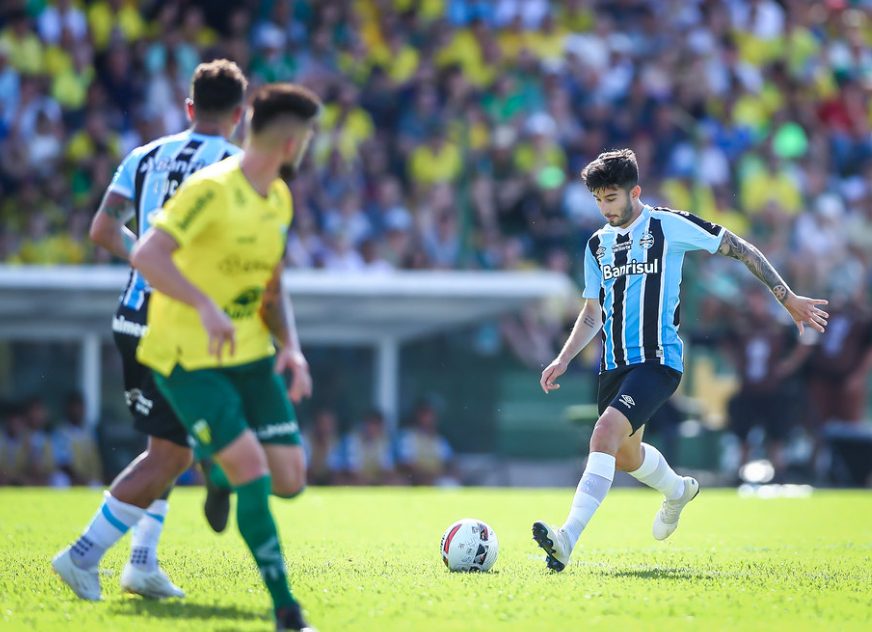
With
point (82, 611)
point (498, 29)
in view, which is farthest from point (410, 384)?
point (82, 611)

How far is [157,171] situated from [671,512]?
3.94 meters

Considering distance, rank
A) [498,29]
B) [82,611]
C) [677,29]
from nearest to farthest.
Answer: [82,611], [498,29], [677,29]

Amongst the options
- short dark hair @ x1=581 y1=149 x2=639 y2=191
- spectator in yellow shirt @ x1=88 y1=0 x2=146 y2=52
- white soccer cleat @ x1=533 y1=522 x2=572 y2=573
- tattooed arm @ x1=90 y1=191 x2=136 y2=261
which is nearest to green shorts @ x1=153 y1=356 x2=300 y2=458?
A: tattooed arm @ x1=90 y1=191 x2=136 y2=261

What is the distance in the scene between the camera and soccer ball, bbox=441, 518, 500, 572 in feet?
24.3

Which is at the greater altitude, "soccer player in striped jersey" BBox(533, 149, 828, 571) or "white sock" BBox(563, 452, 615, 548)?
"soccer player in striped jersey" BBox(533, 149, 828, 571)

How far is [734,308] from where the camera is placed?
18.4 meters

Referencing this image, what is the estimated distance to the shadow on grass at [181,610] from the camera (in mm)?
5656

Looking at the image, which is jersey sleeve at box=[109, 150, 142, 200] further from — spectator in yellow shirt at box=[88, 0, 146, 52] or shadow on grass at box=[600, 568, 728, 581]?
spectator in yellow shirt at box=[88, 0, 146, 52]

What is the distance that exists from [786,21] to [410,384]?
418 inches

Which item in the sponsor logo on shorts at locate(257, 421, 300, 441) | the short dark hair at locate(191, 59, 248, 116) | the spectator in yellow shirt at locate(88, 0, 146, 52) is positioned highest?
the spectator in yellow shirt at locate(88, 0, 146, 52)

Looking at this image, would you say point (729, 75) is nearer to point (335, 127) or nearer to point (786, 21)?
point (786, 21)

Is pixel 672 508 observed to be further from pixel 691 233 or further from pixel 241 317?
pixel 241 317

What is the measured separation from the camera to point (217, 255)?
17.8ft

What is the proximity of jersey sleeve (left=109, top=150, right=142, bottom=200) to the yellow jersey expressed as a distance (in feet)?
4.12
